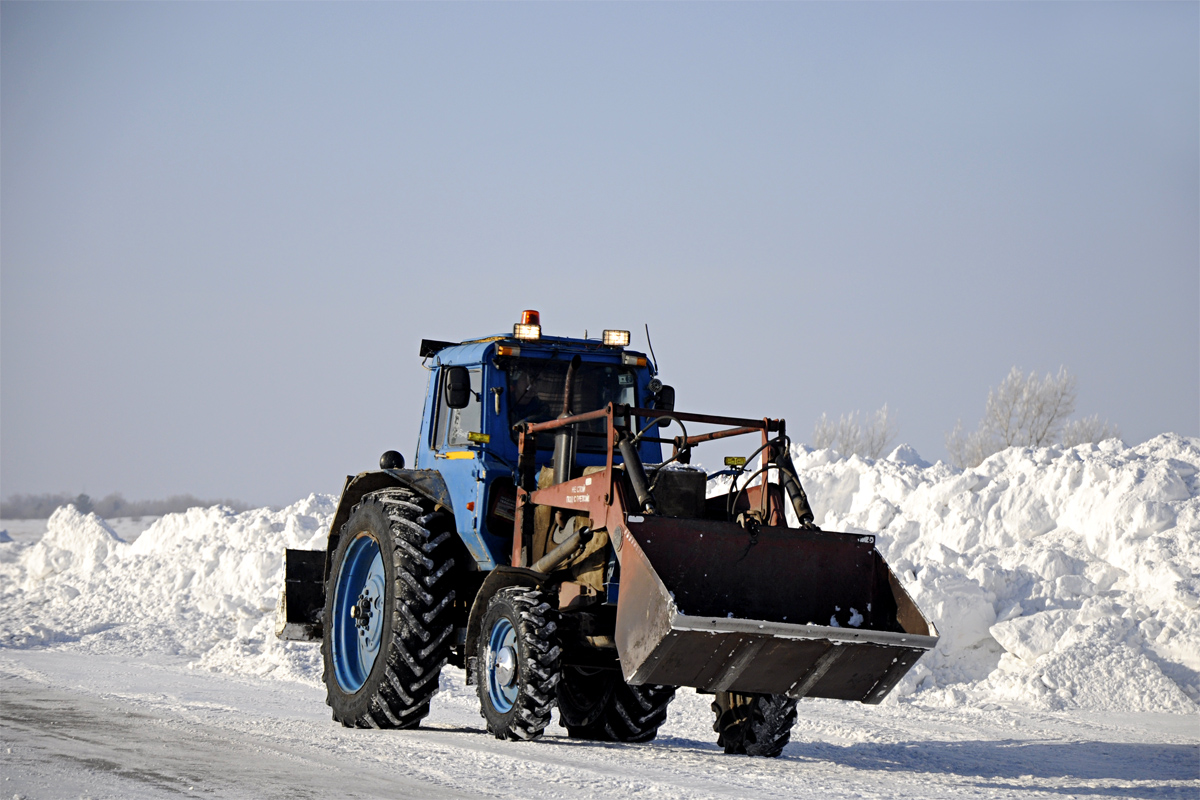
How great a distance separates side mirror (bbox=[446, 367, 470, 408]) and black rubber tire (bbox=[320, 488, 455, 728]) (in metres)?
0.90

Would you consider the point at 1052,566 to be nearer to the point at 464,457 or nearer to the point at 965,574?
the point at 965,574

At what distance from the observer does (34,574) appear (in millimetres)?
25125

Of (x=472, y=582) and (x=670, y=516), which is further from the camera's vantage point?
(x=472, y=582)

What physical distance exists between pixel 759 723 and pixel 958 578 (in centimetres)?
726

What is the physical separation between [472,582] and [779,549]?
2.43 meters

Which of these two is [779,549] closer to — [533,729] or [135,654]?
[533,729]

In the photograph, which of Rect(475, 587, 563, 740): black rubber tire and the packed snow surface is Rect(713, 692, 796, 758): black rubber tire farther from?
the packed snow surface

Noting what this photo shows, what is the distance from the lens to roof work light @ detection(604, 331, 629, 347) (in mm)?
9719

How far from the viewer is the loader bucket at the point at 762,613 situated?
727 cm

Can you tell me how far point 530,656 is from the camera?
773 centimetres

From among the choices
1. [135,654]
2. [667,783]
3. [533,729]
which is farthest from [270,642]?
[667,783]

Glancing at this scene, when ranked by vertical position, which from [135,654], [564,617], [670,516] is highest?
[670,516]

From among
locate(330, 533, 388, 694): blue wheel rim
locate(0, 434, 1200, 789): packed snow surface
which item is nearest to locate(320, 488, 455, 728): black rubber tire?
locate(330, 533, 388, 694): blue wheel rim

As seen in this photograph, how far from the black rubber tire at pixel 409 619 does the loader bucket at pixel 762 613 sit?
1855mm
